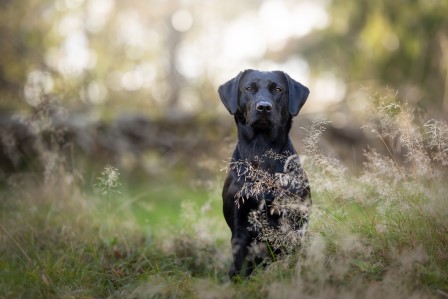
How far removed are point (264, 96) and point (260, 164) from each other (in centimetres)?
54

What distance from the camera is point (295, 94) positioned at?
4234 millimetres

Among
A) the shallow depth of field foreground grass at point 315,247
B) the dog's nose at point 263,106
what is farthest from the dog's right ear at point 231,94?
the shallow depth of field foreground grass at point 315,247

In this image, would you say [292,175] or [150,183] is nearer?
[292,175]

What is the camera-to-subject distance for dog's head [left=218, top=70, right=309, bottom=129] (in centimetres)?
403

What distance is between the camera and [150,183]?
10.7 meters

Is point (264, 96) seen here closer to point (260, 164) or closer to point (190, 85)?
point (260, 164)

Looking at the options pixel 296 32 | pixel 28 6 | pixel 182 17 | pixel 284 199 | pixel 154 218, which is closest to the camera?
pixel 284 199

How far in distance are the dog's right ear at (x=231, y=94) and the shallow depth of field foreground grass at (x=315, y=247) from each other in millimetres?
769

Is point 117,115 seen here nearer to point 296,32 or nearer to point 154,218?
point 154,218

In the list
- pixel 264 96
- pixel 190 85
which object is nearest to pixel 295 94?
pixel 264 96

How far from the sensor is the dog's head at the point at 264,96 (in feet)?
13.2

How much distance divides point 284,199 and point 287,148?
2.27ft

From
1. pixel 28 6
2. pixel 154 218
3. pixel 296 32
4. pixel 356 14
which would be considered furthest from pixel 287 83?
pixel 296 32

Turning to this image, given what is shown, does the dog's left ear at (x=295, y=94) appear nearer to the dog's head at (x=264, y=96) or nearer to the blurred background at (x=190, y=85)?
the dog's head at (x=264, y=96)
